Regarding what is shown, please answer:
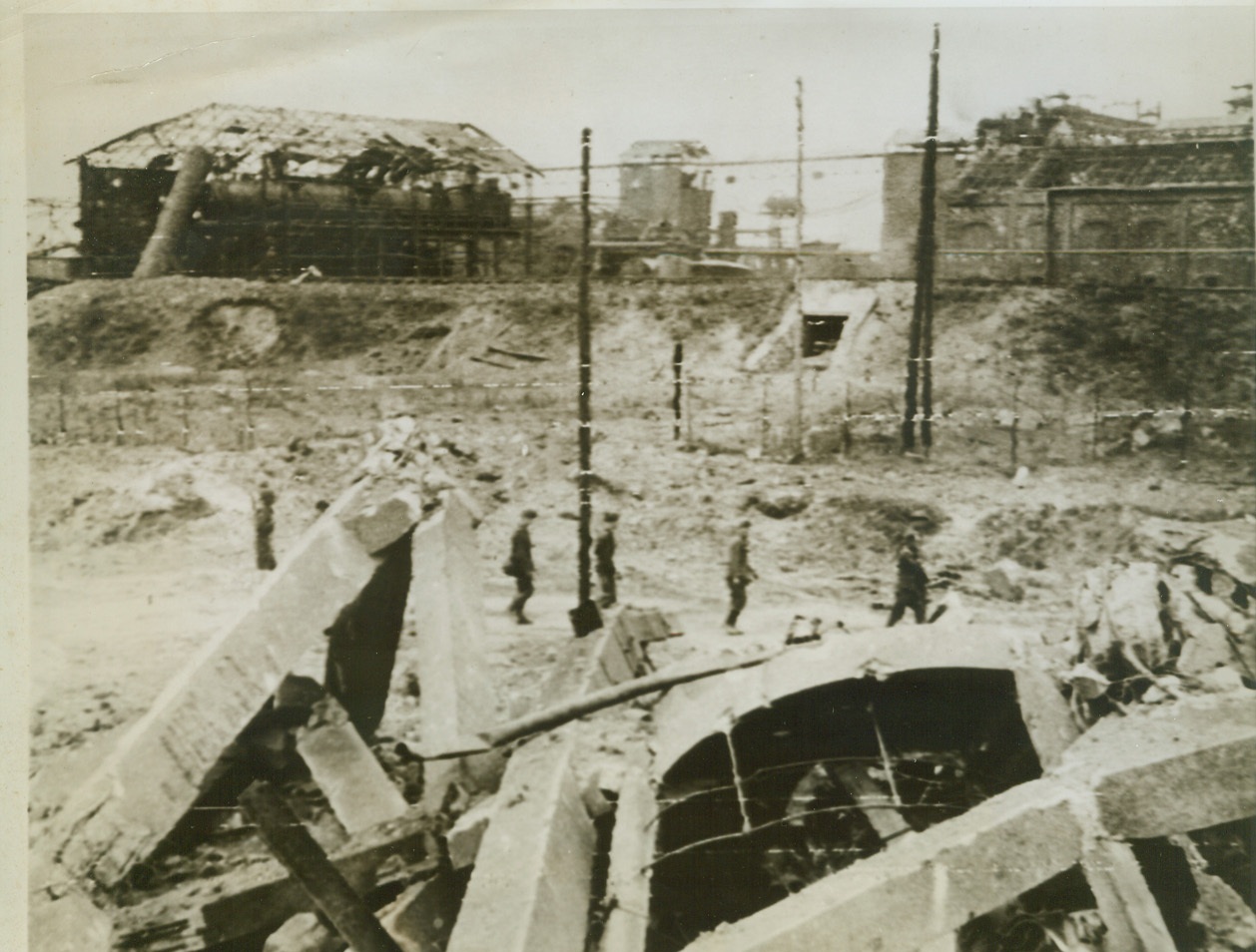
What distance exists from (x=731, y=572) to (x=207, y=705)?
181 cm

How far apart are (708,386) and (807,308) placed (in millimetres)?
461

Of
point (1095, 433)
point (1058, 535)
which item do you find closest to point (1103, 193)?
point (1095, 433)

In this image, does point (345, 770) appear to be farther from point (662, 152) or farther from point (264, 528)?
point (662, 152)

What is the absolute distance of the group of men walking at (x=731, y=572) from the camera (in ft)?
9.71

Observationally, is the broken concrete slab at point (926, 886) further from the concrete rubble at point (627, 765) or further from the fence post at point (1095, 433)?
the fence post at point (1095, 433)

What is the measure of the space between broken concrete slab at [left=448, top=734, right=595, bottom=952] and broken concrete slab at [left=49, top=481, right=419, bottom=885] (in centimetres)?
86

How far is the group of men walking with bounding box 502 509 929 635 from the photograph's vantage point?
9.71 feet

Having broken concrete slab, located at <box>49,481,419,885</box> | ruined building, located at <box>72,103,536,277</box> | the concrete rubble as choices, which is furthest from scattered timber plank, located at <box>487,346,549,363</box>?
broken concrete slab, located at <box>49,481,419,885</box>

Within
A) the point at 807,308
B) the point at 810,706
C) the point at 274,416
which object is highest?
the point at 807,308

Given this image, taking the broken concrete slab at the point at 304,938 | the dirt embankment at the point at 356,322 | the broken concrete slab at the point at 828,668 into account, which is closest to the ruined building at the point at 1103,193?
the dirt embankment at the point at 356,322

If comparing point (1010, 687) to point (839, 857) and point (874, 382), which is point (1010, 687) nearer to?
point (839, 857)

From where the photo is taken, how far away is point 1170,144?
295 centimetres

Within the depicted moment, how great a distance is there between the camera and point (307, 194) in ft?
9.79

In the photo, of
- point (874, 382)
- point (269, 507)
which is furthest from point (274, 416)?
point (874, 382)
